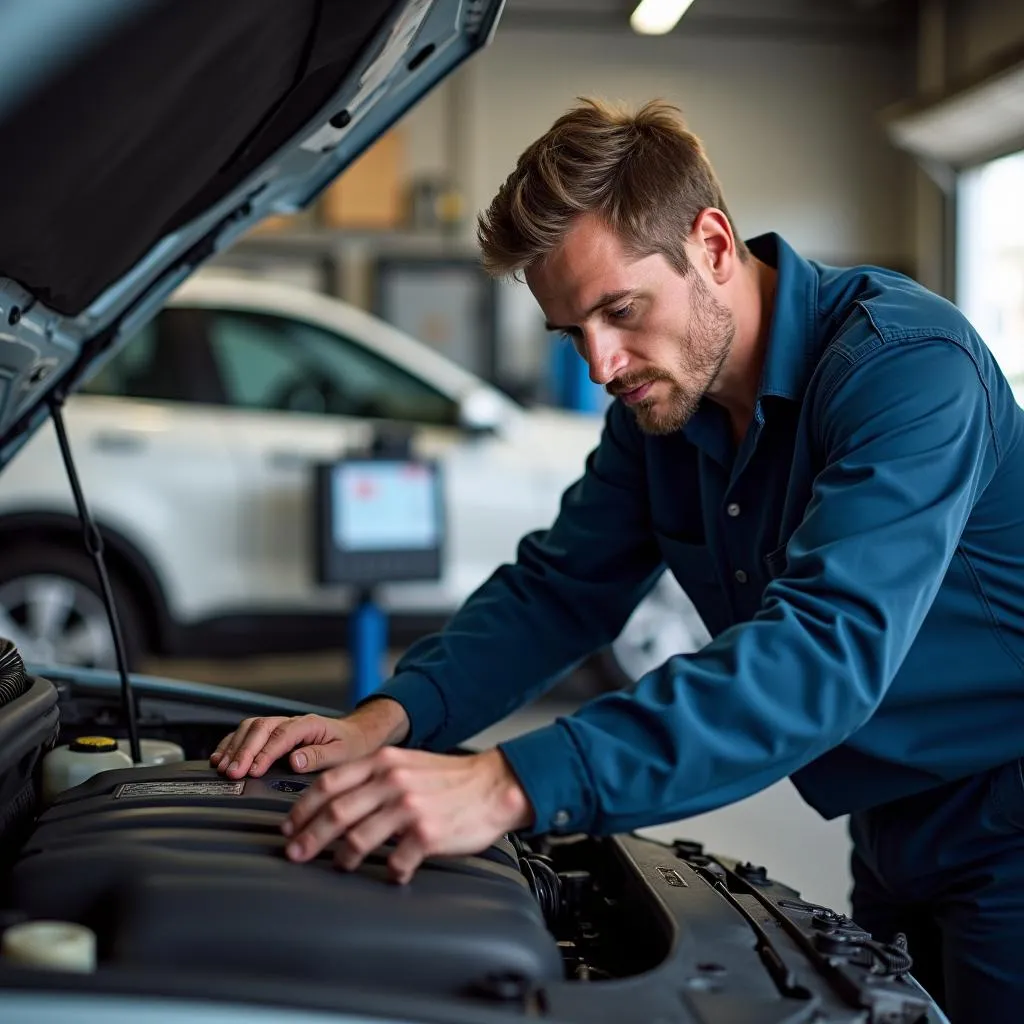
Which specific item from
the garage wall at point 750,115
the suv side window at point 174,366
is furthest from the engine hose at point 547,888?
the garage wall at point 750,115

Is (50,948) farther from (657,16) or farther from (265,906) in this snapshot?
(657,16)

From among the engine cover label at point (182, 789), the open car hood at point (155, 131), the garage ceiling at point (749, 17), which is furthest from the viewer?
the garage ceiling at point (749, 17)

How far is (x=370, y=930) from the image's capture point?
103 centimetres

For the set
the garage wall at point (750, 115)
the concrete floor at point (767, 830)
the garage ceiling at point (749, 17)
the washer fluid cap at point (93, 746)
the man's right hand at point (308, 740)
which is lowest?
the concrete floor at point (767, 830)

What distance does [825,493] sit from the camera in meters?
1.28

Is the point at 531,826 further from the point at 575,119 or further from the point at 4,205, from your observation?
the point at 575,119

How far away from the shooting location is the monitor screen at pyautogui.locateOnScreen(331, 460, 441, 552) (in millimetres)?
4762

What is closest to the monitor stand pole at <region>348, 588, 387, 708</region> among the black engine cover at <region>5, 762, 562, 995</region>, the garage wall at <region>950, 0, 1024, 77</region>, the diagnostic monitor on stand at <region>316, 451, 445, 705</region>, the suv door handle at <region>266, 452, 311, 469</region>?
the diagnostic monitor on stand at <region>316, 451, 445, 705</region>

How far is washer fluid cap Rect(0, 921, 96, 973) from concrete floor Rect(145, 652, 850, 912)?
2.60 metres

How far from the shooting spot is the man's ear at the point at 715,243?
154 cm

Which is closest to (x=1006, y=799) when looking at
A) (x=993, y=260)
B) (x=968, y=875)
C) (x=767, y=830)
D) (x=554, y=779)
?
(x=968, y=875)

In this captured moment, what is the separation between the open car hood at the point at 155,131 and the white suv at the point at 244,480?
303cm

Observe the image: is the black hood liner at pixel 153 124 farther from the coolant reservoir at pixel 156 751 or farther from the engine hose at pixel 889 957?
the engine hose at pixel 889 957

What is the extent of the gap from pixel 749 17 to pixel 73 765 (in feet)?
31.4
